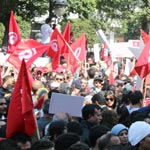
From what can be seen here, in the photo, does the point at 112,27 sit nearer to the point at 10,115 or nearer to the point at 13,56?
the point at 13,56

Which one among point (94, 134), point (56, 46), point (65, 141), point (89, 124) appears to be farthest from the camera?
point (56, 46)

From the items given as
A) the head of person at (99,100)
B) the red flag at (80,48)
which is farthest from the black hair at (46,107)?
the red flag at (80,48)

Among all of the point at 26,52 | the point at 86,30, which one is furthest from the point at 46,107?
the point at 86,30

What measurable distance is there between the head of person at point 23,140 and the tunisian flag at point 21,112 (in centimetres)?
13

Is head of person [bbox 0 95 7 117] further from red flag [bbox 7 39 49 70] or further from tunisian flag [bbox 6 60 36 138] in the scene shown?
red flag [bbox 7 39 49 70]

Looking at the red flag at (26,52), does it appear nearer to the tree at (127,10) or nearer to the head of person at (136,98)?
the head of person at (136,98)

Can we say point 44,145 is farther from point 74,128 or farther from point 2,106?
point 2,106

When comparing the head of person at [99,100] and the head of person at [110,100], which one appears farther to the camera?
the head of person at [110,100]

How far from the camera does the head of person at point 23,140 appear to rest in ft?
22.4

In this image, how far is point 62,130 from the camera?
24.6 feet

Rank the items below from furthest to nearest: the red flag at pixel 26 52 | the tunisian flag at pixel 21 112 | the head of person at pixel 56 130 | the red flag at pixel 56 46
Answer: the red flag at pixel 56 46
the red flag at pixel 26 52
the head of person at pixel 56 130
the tunisian flag at pixel 21 112

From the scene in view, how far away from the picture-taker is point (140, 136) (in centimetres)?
639

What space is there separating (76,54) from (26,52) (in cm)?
251

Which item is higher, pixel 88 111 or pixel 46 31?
pixel 46 31
